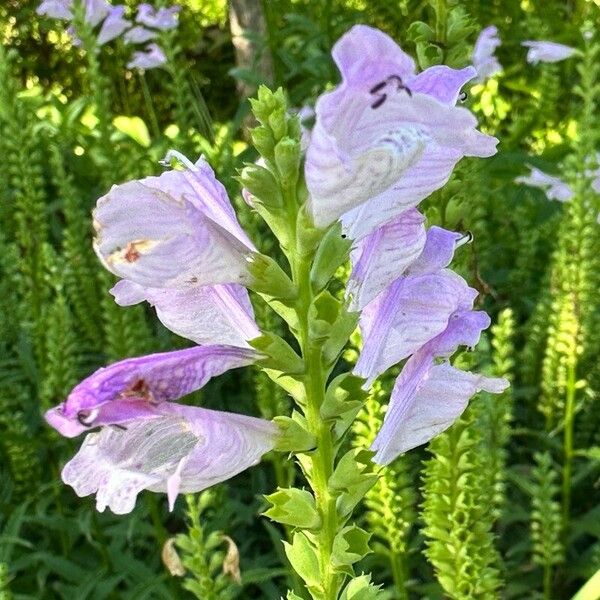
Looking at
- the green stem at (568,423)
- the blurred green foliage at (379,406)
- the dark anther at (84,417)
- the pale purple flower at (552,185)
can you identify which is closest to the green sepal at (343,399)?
the dark anther at (84,417)

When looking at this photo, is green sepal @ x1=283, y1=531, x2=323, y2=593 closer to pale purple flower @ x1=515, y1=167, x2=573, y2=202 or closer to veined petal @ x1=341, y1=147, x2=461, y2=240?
veined petal @ x1=341, y1=147, x2=461, y2=240

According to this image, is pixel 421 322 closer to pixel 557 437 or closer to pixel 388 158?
pixel 388 158

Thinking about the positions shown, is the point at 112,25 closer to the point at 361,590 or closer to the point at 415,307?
the point at 415,307

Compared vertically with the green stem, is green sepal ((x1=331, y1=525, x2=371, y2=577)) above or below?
above

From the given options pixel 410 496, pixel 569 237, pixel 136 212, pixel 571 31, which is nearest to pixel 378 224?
pixel 136 212

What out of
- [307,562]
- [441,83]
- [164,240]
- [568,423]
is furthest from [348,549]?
[568,423]

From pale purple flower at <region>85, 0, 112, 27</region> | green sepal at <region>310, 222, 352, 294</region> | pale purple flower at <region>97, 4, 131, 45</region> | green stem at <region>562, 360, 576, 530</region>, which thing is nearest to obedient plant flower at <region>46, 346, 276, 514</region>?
green sepal at <region>310, 222, 352, 294</region>

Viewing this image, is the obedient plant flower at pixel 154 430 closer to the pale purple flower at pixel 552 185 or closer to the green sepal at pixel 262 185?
the green sepal at pixel 262 185
